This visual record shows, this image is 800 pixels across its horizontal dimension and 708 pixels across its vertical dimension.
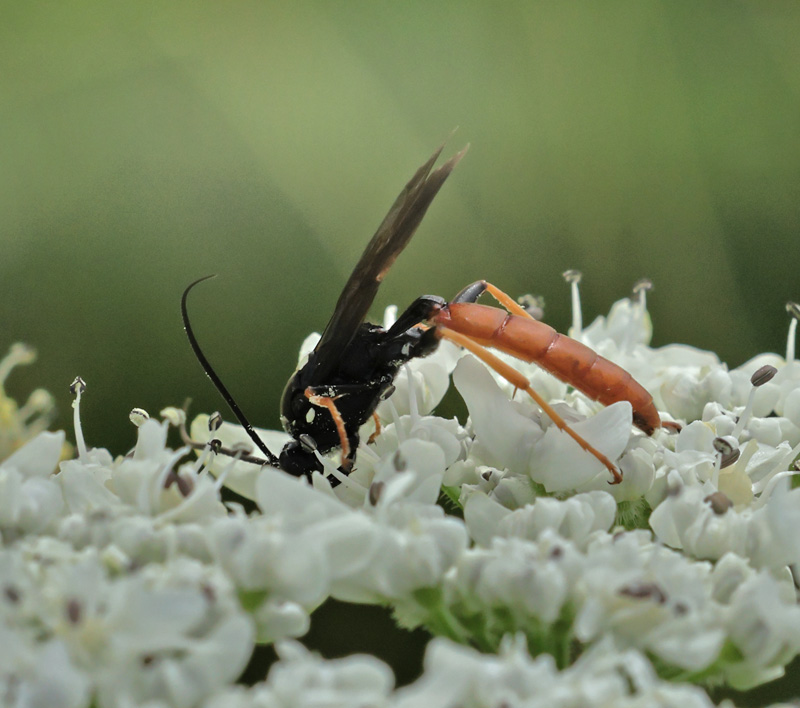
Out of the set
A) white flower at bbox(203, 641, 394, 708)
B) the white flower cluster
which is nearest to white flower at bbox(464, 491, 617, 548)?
the white flower cluster

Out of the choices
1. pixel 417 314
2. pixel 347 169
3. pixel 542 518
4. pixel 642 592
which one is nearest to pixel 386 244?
pixel 417 314

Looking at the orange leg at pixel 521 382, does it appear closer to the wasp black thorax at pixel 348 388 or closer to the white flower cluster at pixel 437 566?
the white flower cluster at pixel 437 566

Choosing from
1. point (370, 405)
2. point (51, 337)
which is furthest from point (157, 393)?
point (370, 405)

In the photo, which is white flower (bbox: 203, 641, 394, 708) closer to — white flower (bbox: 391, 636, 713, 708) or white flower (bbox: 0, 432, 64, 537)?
white flower (bbox: 391, 636, 713, 708)

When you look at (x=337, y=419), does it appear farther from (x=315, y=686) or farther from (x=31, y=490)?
(x=315, y=686)

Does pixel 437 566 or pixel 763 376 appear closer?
pixel 437 566
